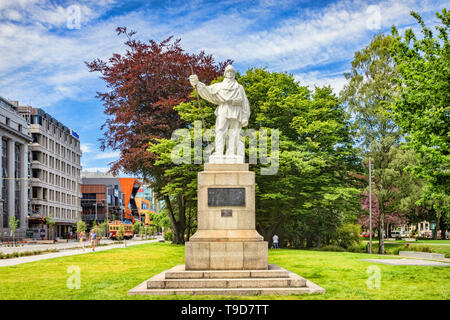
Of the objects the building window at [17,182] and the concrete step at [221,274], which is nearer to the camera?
the concrete step at [221,274]

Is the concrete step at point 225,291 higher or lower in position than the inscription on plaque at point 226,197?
lower

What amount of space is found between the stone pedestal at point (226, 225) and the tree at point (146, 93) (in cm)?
2172

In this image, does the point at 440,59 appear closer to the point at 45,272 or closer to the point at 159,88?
the point at 45,272

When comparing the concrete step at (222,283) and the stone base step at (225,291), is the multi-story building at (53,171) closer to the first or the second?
the concrete step at (222,283)

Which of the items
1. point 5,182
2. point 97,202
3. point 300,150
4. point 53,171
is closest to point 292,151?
point 300,150

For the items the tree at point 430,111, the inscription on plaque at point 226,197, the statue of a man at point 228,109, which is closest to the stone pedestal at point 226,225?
the inscription on plaque at point 226,197

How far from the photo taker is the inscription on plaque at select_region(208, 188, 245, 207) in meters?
13.3

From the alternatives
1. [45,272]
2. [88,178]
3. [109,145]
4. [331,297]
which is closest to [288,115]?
[109,145]

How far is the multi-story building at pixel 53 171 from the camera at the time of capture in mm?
77625

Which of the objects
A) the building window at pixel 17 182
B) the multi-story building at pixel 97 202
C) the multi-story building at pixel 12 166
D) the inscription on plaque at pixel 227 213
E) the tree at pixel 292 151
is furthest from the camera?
the multi-story building at pixel 97 202

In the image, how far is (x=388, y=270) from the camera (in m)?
16.3

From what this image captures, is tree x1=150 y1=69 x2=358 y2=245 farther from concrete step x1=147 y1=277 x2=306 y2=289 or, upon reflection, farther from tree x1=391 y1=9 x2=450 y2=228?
concrete step x1=147 y1=277 x2=306 y2=289

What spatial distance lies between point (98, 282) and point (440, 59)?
15.2 m
